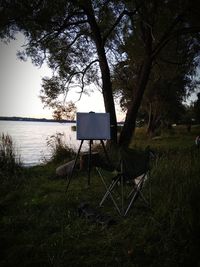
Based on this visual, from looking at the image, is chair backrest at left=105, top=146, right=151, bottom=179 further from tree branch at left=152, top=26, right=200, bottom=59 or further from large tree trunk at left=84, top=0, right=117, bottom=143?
tree branch at left=152, top=26, right=200, bottom=59

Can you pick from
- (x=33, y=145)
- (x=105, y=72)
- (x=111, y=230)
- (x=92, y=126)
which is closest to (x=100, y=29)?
(x=105, y=72)

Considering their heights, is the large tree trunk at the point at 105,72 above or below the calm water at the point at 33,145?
above

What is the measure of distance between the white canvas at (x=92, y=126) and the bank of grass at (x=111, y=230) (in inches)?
62.8

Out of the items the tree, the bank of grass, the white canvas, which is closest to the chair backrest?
the bank of grass

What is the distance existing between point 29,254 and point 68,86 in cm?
938

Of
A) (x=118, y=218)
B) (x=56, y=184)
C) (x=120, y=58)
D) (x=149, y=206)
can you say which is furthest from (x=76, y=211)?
(x=120, y=58)

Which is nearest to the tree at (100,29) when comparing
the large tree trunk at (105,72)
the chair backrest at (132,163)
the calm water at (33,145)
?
the large tree trunk at (105,72)

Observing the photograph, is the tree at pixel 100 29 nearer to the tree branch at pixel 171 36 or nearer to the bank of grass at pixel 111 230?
the tree branch at pixel 171 36

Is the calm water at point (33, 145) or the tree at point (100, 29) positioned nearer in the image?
the tree at point (100, 29)

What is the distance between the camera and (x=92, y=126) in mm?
7020

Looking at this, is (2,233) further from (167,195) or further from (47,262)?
(167,195)

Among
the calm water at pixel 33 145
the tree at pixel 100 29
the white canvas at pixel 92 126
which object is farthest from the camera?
the calm water at pixel 33 145

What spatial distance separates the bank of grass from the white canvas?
160 centimetres

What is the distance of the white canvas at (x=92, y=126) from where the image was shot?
273 inches
